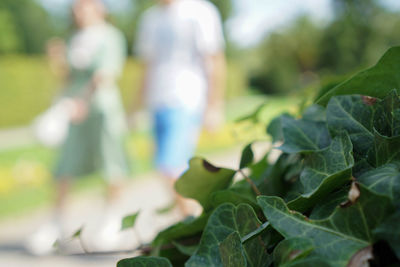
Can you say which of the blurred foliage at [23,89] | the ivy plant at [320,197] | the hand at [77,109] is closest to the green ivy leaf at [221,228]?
the ivy plant at [320,197]

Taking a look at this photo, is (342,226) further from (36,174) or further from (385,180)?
(36,174)

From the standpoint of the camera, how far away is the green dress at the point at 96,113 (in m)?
4.26

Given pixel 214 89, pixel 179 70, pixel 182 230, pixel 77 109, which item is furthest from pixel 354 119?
pixel 77 109

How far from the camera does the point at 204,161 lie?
0.68 meters

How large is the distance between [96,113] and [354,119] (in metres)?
4.13

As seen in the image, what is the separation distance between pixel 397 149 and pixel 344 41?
26298 mm

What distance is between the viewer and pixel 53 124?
3967mm

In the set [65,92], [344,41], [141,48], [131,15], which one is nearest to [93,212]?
[65,92]

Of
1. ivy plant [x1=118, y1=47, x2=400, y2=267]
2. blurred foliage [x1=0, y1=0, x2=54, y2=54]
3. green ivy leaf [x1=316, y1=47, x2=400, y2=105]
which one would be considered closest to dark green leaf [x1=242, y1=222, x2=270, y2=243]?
ivy plant [x1=118, y1=47, x2=400, y2=267]

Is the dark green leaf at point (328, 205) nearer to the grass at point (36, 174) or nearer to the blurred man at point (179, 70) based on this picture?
the blurred man at point (179, 70)

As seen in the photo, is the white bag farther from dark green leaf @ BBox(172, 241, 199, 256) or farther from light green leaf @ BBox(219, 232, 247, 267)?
light green leaf @ BBox(219, 232, 247, 267)

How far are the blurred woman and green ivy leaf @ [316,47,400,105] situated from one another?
3.84m

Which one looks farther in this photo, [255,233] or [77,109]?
[77,109]

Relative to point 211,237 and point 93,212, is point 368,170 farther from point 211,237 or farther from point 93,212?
point 93,212
